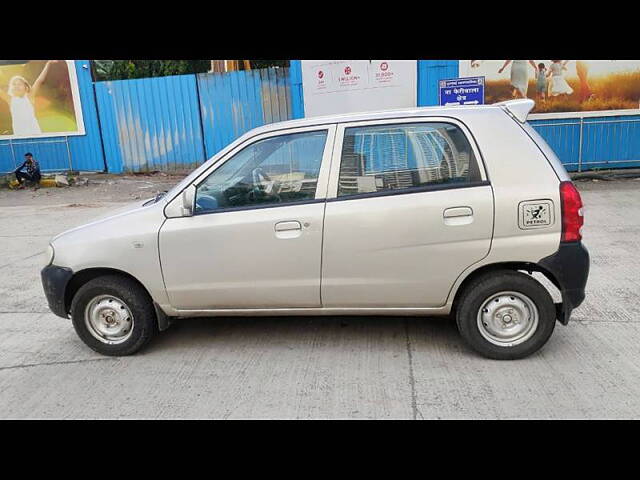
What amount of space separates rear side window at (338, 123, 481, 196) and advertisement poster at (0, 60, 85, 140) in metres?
12.8

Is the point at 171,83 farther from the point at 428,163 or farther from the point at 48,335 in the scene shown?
the point at 428,163

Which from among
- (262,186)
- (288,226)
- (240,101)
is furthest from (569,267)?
(240,101)

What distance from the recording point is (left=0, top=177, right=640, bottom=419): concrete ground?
10.6 ft

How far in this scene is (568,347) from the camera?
3881mm

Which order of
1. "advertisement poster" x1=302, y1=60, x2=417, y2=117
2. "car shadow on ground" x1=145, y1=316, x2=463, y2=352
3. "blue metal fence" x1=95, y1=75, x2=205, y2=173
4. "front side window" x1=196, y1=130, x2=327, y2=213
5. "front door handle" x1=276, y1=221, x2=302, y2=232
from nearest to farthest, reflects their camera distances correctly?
→ "front door handle" x1=276, y1=221, x2=302, y2=232, "front side window" x1=196, y1=130, x2=327, y2=213, "car shadow on ground" x1=145, y1=316, x2=463, y2=352, "advertisement poster" x1=302, y1=60, x2=417, y2=117, "blue metal fence" x1=95, y1=75, x2=205, y2=173

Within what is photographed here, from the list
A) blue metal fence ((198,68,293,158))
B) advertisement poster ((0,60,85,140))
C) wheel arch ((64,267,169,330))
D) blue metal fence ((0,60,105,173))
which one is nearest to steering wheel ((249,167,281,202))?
wheel arch ((64,267,169,330))

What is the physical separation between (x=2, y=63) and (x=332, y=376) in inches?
579

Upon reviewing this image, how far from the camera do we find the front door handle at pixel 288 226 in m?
3.69

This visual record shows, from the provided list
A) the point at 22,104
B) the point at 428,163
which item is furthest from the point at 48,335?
the point at 22,104

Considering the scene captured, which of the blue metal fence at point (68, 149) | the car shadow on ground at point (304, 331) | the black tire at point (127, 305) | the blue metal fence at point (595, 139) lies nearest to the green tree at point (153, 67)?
the blue metal fence at point (68, 149)

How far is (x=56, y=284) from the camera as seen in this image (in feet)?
13.2

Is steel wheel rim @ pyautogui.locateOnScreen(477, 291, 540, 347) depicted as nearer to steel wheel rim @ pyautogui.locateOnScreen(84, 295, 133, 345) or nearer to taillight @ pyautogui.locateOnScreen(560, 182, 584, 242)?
taillight @ pyautogui.locateOnScreen(560, 182, 584, 242)

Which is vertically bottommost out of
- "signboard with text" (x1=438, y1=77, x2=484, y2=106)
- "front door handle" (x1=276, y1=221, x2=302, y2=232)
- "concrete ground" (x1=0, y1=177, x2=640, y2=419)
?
"concrete ground" (x1=0, y1=177, x2=640, y2=419)

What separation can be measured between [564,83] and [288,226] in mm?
9710
